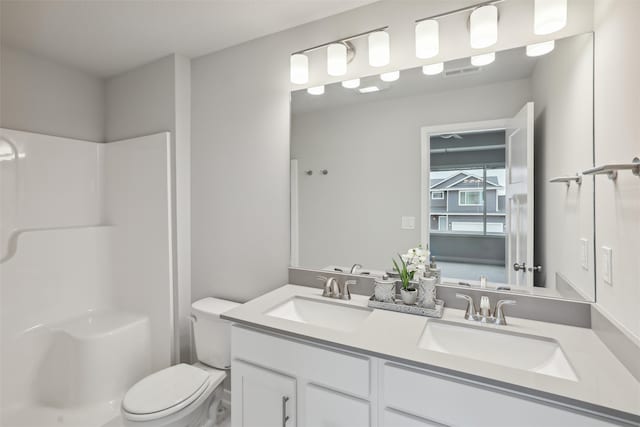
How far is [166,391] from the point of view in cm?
159

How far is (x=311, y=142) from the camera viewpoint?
5.91ft

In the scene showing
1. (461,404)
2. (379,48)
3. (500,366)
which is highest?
(379,48)

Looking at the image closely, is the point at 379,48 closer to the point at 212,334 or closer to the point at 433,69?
the point at 433,69

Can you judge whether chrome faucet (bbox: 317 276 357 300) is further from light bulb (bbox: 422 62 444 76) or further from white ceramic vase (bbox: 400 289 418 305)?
light bulb (bbox: 422 62 444 76)

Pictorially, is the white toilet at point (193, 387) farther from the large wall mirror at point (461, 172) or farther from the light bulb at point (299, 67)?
the light bulb at point (299, 67)

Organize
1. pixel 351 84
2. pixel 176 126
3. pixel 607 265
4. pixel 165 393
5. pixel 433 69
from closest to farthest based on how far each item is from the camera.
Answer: pixel 607 265 → pixel 433 69 → pixel 165 393 → pixel 351 84 → pixel 176 126

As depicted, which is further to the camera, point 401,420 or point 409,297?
point 409,297

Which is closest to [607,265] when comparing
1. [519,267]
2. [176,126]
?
[519,267]

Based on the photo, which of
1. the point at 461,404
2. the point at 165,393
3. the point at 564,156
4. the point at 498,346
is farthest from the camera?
the point at 165,393

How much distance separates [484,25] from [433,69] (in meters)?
0.26

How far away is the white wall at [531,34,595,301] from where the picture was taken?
115 centimetres

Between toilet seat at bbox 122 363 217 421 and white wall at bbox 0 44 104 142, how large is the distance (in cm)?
193

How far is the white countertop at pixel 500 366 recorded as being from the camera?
79cm

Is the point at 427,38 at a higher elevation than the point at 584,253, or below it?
higher
